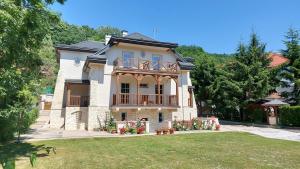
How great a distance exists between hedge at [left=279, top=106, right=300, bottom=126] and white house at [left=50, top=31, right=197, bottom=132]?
8.99 metres

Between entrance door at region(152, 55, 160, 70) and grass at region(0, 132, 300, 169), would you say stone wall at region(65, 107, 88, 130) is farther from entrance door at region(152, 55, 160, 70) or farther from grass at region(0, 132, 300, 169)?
grass at region(0, 132, 300, 169)

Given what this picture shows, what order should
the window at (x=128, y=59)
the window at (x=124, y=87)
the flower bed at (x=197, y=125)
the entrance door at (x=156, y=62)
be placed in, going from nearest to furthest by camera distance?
1. the flower bed at (x=197, y=125)
2. the window at (x=128, y=59)
3. the window at (x=124, y=87)
4. the entrance door at (x=156, y=62)

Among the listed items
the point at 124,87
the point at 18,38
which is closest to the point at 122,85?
the point at 124,87

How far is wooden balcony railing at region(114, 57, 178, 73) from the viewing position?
73.0 ft

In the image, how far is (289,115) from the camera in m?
22.9

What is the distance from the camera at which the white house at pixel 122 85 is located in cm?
2169

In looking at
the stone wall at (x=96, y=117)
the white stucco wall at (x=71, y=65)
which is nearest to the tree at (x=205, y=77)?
the white stucco wall at (x=71, y=65)

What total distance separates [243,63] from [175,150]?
807 inches

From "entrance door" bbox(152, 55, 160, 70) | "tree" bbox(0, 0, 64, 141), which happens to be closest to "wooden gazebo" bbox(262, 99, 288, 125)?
"entrance door" bbox(152, 55, 160, 70)

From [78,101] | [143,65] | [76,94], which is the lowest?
[78,101]

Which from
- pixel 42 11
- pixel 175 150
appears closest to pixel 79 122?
pixel 175 150

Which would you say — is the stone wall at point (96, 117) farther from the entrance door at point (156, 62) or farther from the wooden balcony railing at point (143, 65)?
the entrance door at point (156, 62)

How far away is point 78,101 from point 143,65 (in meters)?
7.30

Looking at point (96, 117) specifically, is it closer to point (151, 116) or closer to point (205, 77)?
point (151, 116)
